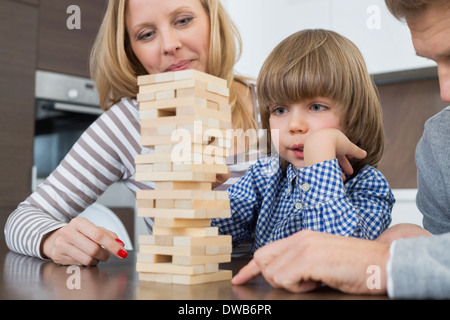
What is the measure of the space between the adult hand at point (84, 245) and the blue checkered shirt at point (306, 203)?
0.32 m

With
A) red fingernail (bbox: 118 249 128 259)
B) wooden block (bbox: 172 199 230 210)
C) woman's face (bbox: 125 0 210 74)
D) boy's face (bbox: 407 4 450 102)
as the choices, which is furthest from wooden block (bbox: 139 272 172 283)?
woman's face (bbox: 125 0 210 74)

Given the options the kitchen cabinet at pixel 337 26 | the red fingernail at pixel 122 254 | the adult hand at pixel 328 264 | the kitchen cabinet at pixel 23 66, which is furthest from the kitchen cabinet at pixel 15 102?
the adult hand at pixel 328 264

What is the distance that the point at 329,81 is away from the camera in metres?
1.14

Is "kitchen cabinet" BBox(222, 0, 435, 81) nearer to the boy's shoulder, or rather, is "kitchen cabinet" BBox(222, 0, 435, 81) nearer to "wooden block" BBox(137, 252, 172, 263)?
the boy's shoulder

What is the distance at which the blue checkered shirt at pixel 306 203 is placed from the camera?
100cm

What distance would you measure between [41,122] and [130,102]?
1.88 metres

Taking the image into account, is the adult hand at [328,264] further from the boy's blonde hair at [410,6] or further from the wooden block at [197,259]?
the boy's blonde hair at [410,6]

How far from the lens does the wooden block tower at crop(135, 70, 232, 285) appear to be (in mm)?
732

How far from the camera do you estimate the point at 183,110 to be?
0.75 metres

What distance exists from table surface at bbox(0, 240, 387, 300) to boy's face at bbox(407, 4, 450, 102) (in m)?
0.52

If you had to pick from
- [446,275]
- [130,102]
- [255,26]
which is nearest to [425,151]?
[446,275]

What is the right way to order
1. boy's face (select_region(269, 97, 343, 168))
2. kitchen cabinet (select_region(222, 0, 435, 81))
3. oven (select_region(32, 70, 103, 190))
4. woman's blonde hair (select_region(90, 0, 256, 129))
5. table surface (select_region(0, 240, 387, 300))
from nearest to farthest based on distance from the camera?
table surface (select_region(0, 240, 387, 300)), boy's face (select_region(269, 97, 343, 168)), woman's blonde hair (select_region(90, 0, 256, 129)), kitchen cabinet (select_region(222, 0, 435, 81)), oven (select_region(32, 70, 103, 190))
